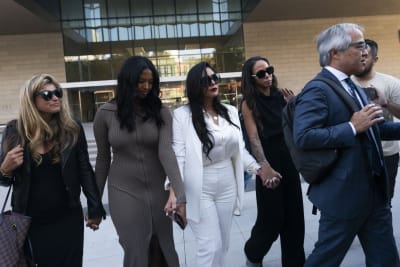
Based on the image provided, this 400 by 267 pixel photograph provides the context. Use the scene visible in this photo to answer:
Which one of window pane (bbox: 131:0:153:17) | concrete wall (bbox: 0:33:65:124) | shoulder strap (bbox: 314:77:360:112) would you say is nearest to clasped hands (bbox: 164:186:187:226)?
shoulder strap (bbox: 314:77:360:112)

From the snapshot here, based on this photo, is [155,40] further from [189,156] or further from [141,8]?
[189,156]

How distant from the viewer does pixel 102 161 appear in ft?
10.1

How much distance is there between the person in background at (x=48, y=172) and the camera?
109 inches

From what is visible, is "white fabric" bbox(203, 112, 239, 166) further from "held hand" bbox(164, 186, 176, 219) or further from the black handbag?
the black handbag

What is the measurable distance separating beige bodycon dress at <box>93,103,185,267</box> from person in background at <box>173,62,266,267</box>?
8.5 inches

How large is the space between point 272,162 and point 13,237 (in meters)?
2.09

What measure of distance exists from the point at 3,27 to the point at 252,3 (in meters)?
14.6

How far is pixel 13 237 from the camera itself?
2.63 metres

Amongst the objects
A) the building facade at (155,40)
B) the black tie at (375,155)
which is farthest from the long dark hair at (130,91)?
the building facade at (155,40)

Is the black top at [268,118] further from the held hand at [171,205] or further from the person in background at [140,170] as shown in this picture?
the held hand at [171,205]

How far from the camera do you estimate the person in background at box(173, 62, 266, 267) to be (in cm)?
311

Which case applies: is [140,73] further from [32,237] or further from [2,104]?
[2,104]

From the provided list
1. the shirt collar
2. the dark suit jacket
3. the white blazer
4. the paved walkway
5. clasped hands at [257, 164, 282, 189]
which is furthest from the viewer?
the paved walkway

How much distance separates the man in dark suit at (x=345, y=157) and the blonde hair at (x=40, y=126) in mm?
1557
